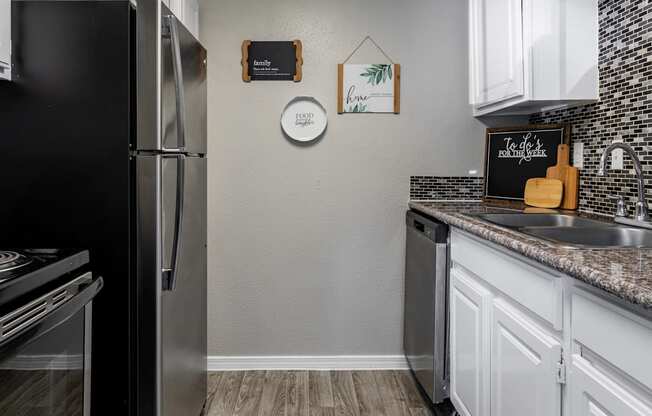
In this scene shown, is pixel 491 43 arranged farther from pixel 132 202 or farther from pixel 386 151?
pixel 132 202

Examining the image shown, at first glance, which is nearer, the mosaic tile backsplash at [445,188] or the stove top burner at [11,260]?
the stove top burner at [11,260]

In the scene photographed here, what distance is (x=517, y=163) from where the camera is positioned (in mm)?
2676

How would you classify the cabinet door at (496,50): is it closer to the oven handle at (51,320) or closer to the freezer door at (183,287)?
the freezer door at (183,287)

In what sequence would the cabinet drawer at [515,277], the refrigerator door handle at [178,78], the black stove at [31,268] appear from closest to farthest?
the black stove at [31,268]
the cabinet drawer at [515,277]
the refrigerator door handle at [178,78]

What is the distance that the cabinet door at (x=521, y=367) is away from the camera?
1253 mm

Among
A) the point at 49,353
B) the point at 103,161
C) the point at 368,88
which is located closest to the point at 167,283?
the point at 103,161

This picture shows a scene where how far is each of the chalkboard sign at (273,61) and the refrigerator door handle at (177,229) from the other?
3.52 feet

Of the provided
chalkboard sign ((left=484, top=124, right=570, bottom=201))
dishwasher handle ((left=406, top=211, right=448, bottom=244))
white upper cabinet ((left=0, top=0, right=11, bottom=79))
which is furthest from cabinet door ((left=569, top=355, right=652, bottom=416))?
white upper cabinet ((left=0, top=0, right=11, bottom=79))

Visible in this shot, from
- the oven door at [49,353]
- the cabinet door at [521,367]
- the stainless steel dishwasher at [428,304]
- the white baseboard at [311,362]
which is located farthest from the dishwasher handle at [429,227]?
the oven door at [49,353]

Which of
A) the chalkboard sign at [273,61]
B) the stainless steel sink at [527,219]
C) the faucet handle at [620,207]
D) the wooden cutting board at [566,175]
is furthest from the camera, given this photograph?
the chalkboard sign at [273,61]

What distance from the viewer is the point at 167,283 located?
1.78 m

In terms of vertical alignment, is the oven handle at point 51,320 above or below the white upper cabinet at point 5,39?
below

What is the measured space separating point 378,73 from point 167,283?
5.57 ft

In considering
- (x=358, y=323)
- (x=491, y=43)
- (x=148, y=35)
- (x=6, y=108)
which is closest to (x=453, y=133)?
(x=491, y=43)
